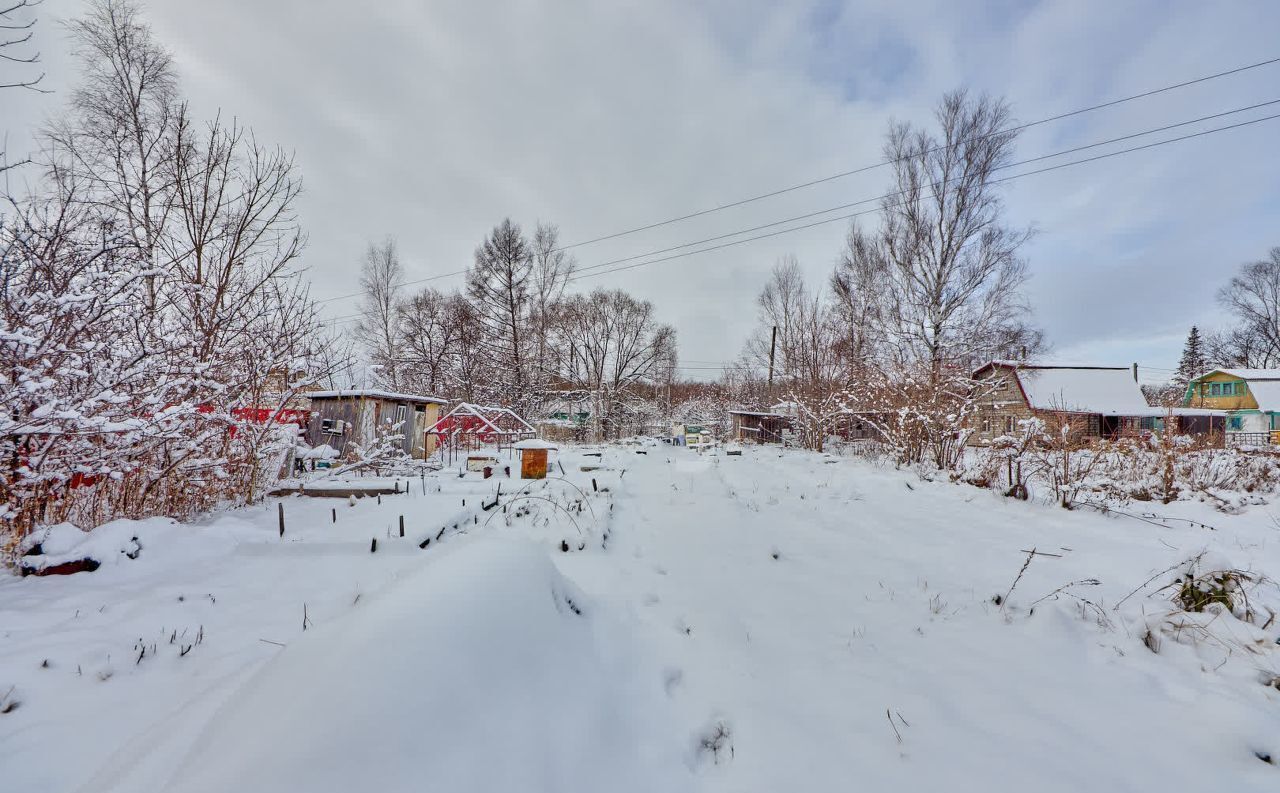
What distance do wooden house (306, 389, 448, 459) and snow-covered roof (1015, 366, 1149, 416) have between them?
2675 cm

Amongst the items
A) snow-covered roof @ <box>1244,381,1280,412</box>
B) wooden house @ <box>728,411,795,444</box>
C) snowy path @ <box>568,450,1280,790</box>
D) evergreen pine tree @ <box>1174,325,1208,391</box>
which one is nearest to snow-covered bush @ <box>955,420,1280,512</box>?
snowy path @ <box>568,450,1280,790</box>

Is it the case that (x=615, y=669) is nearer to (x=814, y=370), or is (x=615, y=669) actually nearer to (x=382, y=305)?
(x=814, y=370)

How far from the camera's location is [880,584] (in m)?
3.13

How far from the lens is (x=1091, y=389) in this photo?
23.3 metres

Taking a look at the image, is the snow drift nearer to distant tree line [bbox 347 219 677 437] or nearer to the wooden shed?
the wooden shed

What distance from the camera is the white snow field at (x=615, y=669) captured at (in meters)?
1.13

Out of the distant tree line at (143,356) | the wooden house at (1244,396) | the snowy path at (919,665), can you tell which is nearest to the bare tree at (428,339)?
the distant tree line at (143,356)

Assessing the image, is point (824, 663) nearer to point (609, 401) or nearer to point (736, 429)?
point (736, 429)

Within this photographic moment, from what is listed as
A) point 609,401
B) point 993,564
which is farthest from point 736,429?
point 993,564

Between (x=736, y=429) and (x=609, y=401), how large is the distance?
7.30 metres

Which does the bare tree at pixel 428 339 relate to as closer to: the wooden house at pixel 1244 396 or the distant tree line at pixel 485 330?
the distant tree line at pixel 485 330

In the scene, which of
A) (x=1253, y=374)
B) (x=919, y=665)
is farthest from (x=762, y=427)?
(x=1253, y=374)

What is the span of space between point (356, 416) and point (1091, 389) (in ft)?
108

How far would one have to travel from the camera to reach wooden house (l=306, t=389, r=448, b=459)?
10.4 metres
